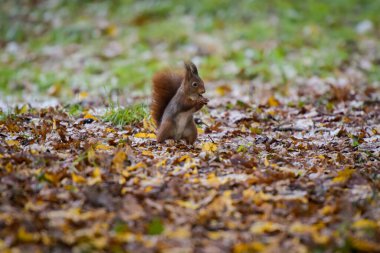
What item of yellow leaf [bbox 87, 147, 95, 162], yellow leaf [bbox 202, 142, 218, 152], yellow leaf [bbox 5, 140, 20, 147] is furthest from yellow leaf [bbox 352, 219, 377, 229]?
yellow leaf [bbox 5, 140, 20, 147]

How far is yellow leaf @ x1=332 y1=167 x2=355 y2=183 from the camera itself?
3.89 metres

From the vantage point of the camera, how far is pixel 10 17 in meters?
12.5

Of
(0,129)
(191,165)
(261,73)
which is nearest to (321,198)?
(191,165)

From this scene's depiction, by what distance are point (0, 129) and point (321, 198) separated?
2978 millimetres

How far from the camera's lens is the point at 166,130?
4859 millimetres

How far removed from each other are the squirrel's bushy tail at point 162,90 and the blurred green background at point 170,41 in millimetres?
3492

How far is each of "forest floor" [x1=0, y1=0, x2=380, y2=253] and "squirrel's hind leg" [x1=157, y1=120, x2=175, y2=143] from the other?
0.10m

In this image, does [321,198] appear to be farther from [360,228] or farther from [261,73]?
[261,73]

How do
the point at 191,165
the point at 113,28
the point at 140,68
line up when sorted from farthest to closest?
the point at 113,28 → the point at 140,68 → the point at 191,165

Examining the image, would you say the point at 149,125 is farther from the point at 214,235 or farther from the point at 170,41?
Result: the point at 170,41

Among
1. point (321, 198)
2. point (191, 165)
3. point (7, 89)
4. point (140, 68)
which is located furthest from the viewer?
point (140, 68)

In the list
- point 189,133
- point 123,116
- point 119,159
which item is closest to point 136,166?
point 119,159

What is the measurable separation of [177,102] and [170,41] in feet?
20.2

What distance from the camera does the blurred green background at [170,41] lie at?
9336 mm
